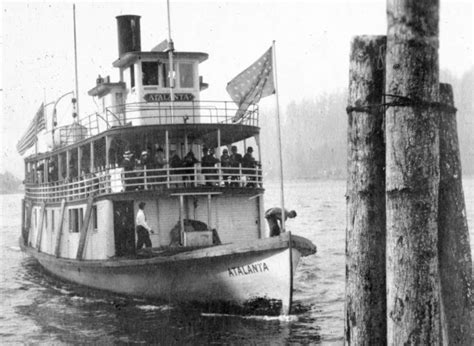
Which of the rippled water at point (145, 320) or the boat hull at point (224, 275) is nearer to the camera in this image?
the rippled water at point (145, 320)

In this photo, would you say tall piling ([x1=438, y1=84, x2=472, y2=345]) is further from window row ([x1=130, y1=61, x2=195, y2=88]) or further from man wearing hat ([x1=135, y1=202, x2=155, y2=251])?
window row ([x1=130, y1=61, x2=195, y2=88])

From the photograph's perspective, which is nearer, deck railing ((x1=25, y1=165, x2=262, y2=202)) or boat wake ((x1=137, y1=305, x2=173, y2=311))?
boat wake ((x1=137, y1=305, x2=173, y2=311))

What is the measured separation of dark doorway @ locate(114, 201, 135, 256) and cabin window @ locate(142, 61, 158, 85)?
14.2 ft

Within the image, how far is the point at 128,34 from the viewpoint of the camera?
A: 2341 centimetres

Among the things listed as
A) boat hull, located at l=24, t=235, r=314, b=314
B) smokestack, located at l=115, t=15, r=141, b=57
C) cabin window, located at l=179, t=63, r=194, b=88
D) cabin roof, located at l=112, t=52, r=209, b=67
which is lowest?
boat hull, located at l=24, t=235, r=314, b=314

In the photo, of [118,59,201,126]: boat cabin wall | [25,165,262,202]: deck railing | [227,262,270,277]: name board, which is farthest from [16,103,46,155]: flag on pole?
[227,262,270,277]: name board

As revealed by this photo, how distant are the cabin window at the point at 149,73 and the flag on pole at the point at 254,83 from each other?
5296 millimetres

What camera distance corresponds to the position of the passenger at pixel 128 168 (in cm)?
1725

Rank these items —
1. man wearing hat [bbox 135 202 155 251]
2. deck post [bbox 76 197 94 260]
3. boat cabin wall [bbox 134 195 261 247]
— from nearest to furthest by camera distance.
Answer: man wearing hat [bbox 135 202 155 251] < boat cabin wall [bbox 134 195 261 247] < deck post [bbox 76 197 94 260]

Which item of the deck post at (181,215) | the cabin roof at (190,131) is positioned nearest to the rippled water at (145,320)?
the deck post at (181,215)

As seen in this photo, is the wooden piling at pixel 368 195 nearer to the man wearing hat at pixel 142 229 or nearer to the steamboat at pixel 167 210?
the steamboat at pixel 167 210

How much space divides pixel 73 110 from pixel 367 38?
24.8 meters

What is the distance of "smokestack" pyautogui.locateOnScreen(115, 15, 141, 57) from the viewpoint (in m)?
23.4

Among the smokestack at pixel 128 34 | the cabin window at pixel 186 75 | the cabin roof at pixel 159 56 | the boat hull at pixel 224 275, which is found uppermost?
the smokestack at pixel 128 34
